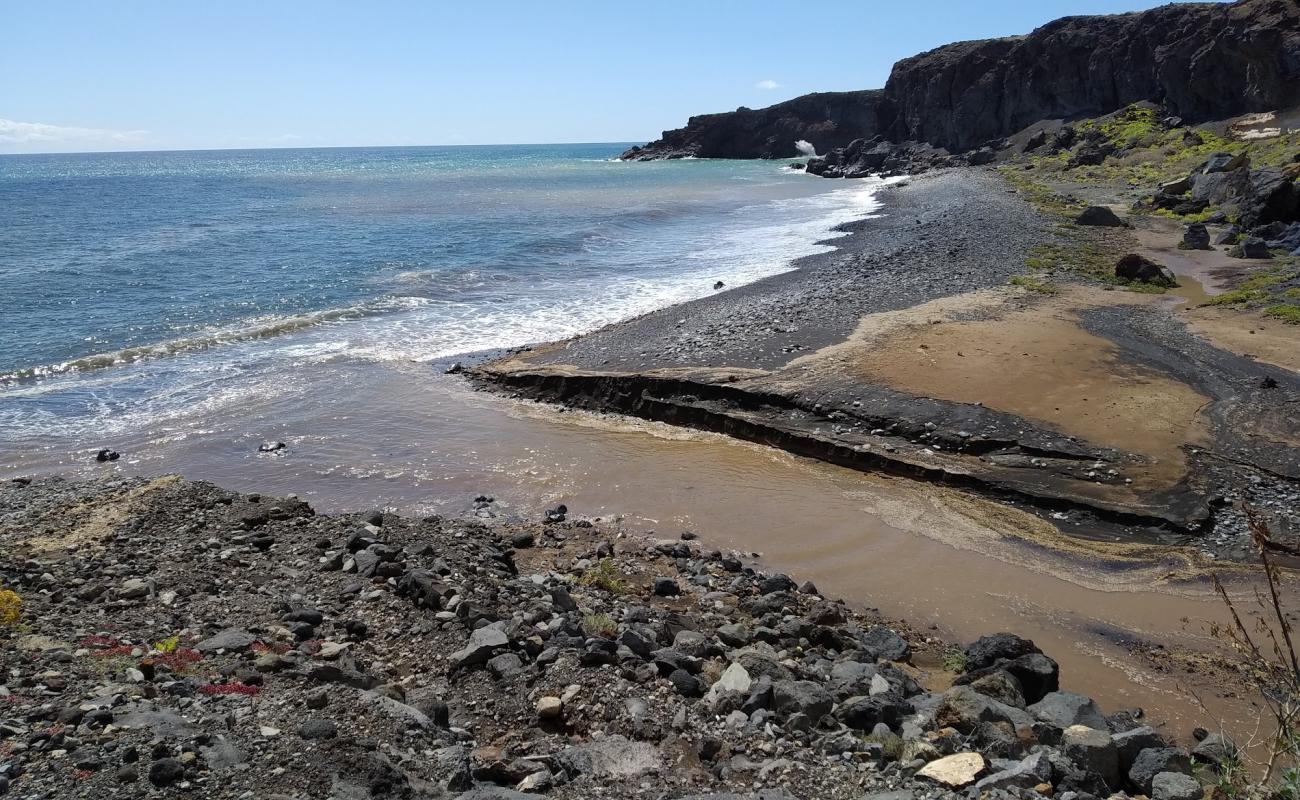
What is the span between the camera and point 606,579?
388 inches

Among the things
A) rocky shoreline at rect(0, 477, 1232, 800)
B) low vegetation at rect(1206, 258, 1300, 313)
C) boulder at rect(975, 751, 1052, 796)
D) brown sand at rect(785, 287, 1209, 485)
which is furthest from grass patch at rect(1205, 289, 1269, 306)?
boulder at rect(975, 751, 1052, 796)

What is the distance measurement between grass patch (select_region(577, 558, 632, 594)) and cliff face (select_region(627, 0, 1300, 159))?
7089 centimetres

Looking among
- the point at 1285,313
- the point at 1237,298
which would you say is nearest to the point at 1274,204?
the point at 1237,298


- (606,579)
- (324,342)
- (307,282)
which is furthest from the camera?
(307,282)

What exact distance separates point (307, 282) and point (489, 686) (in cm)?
2818

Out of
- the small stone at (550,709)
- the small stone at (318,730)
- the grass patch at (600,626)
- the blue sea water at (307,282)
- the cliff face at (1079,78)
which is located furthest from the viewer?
the cliff face at (1079,78)

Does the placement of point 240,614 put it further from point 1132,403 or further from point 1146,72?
point 1146,72

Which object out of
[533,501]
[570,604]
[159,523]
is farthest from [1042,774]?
[159,523]

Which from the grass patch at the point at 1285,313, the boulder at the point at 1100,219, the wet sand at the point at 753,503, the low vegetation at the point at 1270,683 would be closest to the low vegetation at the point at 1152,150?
the boulder at the point at 1100,219

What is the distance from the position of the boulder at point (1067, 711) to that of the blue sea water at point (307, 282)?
16369 mm

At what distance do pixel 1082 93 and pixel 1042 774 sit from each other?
317 feet

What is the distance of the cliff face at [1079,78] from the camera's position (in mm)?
61375

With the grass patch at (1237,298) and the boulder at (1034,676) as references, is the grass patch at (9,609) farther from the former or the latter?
the grass patch at (1237,298)

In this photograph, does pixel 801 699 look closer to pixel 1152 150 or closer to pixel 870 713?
pixel 870 713
